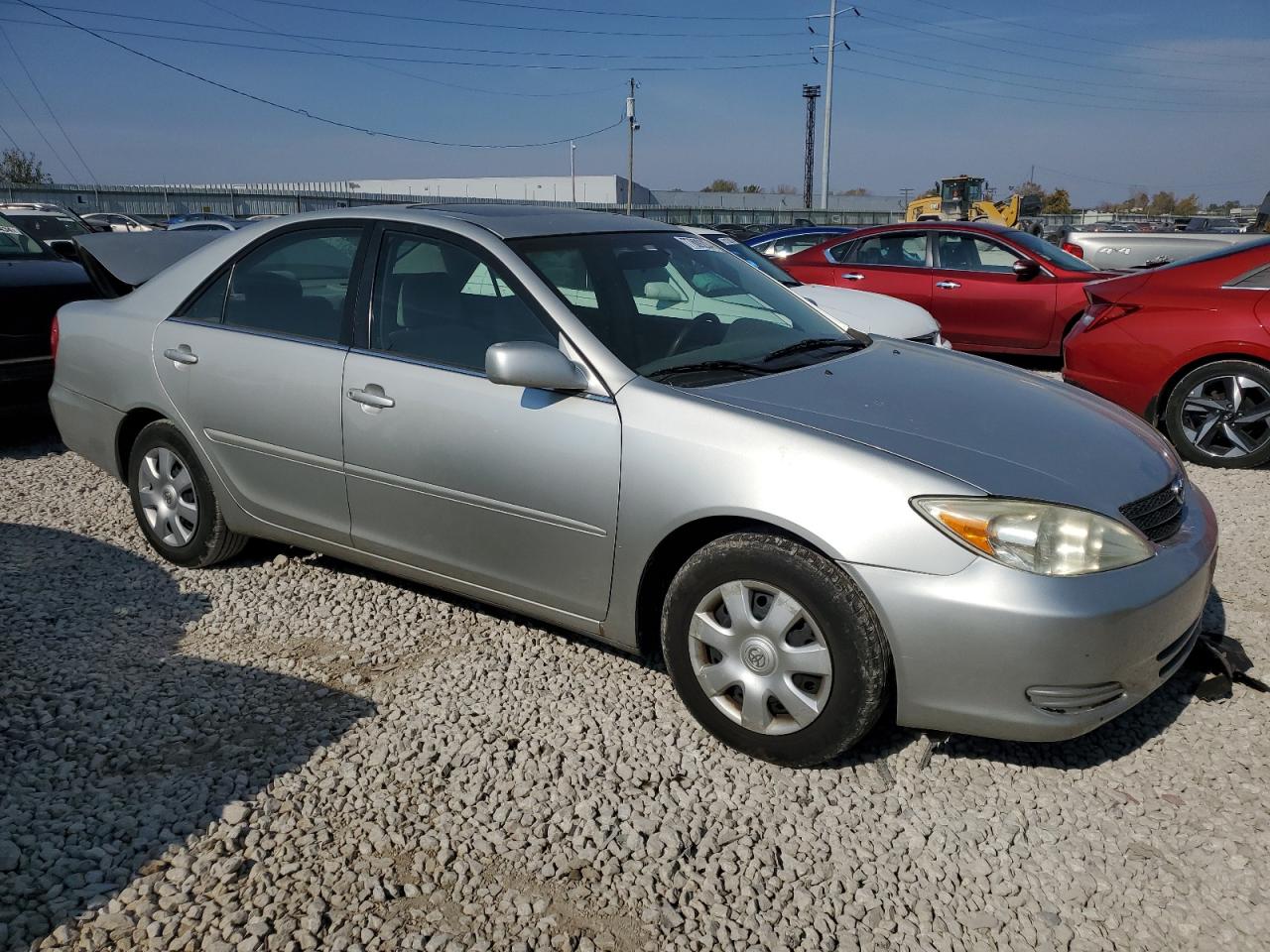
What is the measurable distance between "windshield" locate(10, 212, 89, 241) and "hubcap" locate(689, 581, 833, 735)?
2160 cm

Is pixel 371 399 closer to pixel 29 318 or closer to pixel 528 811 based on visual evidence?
pixel 528 811

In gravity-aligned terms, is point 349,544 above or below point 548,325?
below

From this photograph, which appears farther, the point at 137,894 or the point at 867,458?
the point at 867,458

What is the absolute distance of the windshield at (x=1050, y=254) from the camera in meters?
10.1

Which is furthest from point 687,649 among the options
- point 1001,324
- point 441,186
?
point 441,186

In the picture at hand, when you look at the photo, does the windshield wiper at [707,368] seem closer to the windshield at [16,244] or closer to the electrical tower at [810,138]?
the windshield at [16,244]

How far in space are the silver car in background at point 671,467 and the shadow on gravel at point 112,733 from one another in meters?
0.57

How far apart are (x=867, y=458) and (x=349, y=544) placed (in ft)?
7.07

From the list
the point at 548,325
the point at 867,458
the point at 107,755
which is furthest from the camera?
the point at 548,325

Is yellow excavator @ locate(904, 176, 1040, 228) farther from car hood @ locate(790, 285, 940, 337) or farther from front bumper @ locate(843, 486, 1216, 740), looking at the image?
front bumper @ locate(843, 486, 1216, 740)

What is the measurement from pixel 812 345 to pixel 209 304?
2.58 meters

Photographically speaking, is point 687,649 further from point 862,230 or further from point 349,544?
point 862,230

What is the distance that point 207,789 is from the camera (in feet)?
9.55

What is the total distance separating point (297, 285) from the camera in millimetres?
4152
